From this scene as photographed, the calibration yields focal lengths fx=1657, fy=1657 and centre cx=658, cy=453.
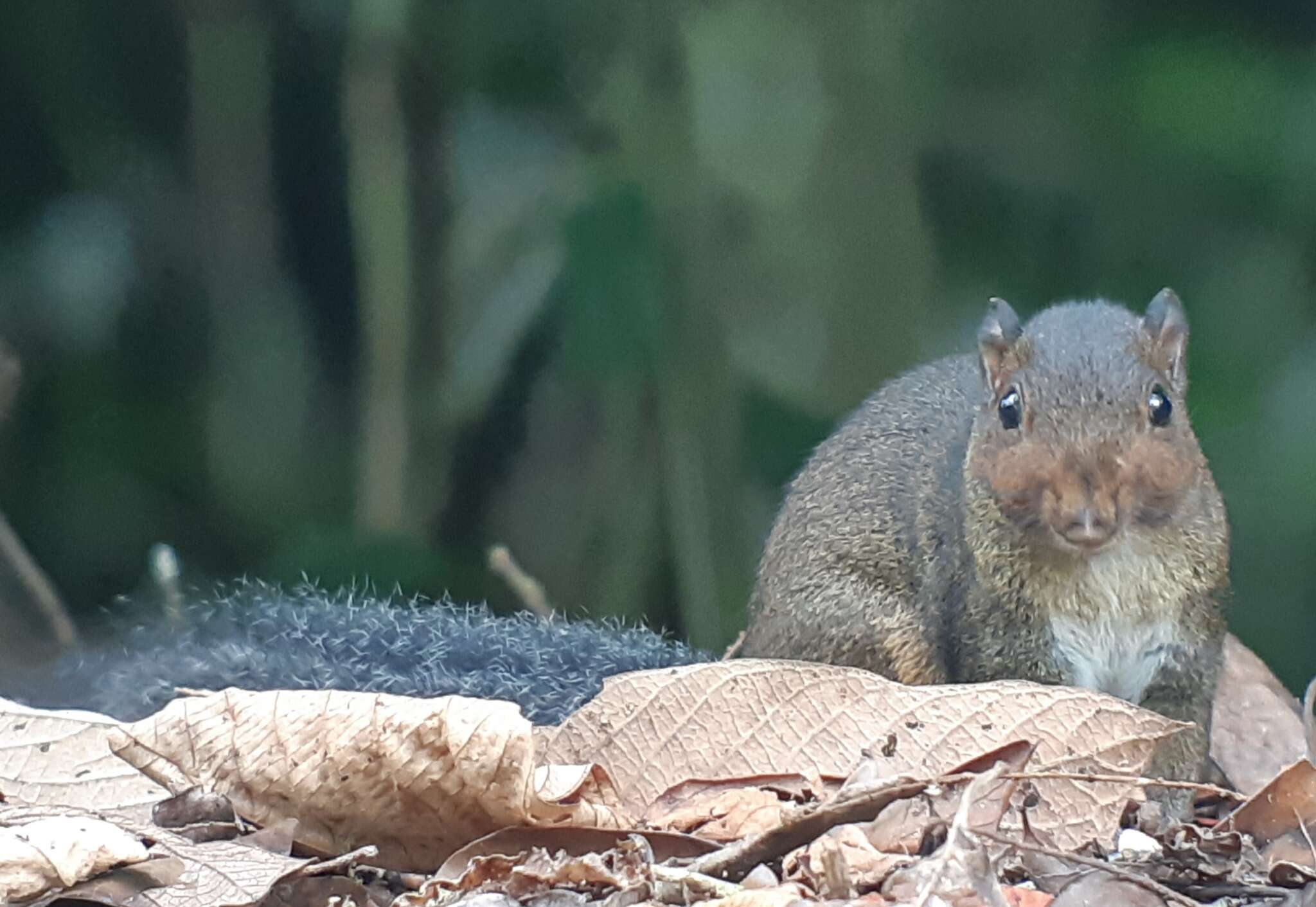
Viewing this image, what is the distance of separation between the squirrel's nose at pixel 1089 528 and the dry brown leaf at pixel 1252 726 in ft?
2.70

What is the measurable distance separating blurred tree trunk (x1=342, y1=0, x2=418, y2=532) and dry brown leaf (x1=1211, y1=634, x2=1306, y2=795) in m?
2.02

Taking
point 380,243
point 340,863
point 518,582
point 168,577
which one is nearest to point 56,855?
point 340,863

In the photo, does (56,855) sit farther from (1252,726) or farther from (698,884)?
(1252,726)

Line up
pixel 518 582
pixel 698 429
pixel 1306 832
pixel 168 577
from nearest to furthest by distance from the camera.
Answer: pixel 1306 832 < pixel 168 577 < pixel 518 582 < pixel 698 429

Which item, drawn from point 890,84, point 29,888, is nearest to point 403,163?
point 890,84

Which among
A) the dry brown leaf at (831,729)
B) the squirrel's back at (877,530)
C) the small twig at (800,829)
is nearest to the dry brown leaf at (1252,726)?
the squirrel's back at (877,530)

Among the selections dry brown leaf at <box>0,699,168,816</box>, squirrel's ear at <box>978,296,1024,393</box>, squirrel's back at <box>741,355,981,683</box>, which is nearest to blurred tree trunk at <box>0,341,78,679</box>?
dry brown leaf at <box>0,699,168,816</box>

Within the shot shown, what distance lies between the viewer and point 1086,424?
7.47 feet

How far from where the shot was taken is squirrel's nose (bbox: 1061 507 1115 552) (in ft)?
7.23

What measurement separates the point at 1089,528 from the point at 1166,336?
383mm

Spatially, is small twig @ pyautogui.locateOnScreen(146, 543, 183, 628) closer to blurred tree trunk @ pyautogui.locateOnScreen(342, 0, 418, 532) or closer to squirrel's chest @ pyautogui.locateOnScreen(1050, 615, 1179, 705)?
blurred tree trunk @ pyautogui.locateOnScreen(342, 0, 418, 532)

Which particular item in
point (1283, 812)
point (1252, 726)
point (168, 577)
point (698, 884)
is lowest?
point (1252, 726)

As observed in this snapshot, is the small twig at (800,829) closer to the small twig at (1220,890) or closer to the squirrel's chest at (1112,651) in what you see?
the small twig at (1220,890)

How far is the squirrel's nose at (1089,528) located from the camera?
2203mm
